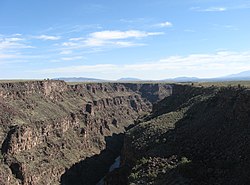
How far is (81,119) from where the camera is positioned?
122938mm

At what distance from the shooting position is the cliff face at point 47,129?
8275cm

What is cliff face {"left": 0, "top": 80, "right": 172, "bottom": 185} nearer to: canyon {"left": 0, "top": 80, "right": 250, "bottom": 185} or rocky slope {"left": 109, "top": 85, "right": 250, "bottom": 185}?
canyon {"left": 0, "top": 80, "right": 250, "bottom": 185}

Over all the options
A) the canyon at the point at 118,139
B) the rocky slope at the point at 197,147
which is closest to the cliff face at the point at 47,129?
the canyon at the point at 118,139

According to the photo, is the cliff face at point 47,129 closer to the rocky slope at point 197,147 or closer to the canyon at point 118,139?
the canyon at point 118,139

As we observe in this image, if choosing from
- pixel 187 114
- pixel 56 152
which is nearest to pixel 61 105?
pixel 56 152

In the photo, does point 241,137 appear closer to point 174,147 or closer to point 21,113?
point 174,147

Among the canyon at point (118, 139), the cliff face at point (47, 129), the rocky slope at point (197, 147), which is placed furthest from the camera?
the cliff face at point (47, 129)

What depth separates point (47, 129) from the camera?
100000 mm

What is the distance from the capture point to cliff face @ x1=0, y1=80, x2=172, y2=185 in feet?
271

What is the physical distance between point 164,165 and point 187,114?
25.4 meters

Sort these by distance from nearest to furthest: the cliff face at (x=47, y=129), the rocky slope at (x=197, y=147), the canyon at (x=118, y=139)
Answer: the rocky slope at (x=197, y=147) < the canyon at (x=118, y=139) < the cliff face at (x=47, y=129)

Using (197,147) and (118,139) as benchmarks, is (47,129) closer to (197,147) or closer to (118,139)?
(118,139)

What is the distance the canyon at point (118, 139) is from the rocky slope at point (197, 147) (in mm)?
111

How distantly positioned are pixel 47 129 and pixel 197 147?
55981 mm
